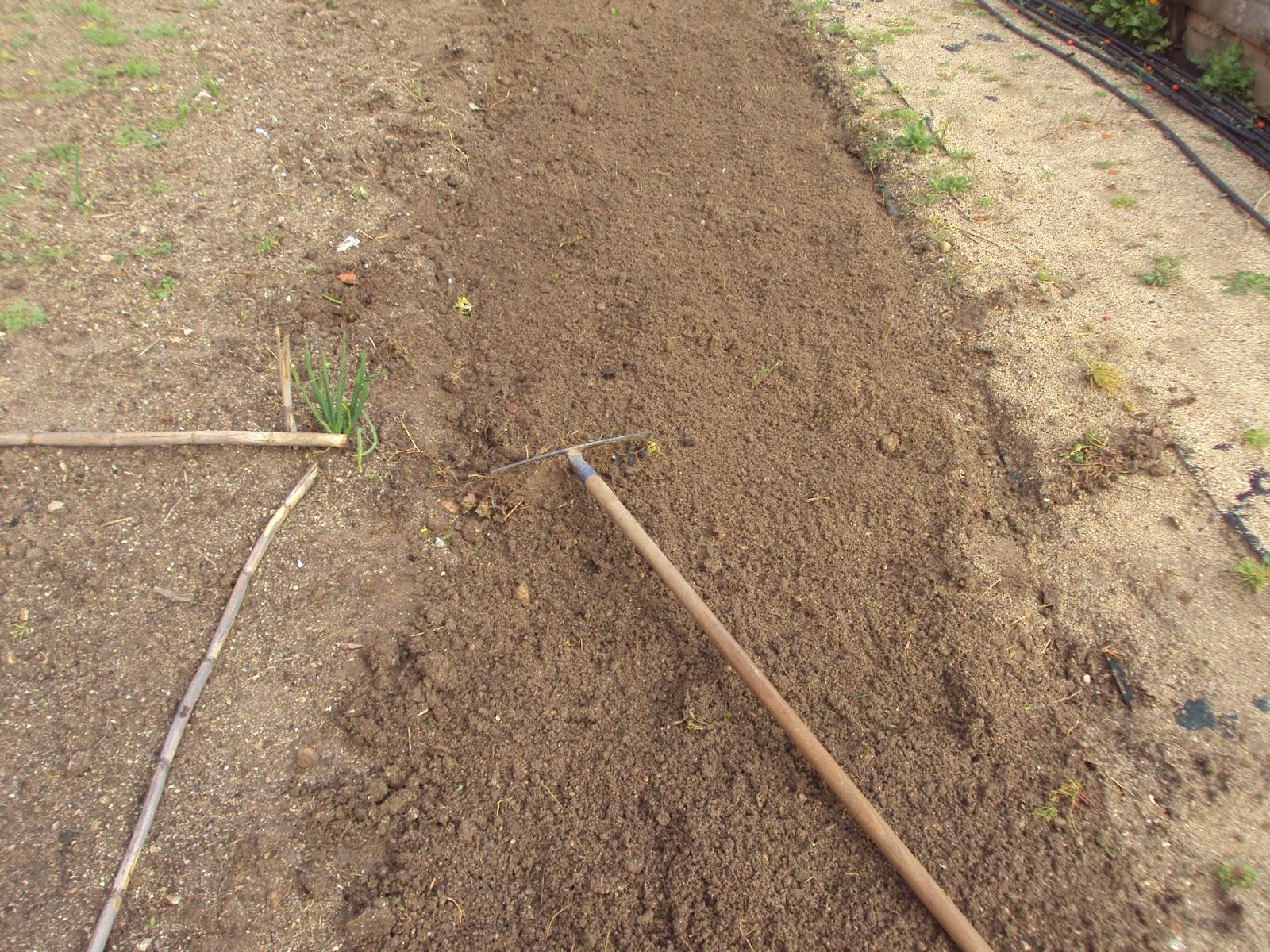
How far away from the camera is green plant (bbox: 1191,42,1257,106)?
13.3 ft

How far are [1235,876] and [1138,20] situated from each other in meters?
4.84

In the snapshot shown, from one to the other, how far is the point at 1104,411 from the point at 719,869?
219 centimetres

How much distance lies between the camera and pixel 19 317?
3.15 meters

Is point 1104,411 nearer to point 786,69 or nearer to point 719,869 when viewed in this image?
point 719,869

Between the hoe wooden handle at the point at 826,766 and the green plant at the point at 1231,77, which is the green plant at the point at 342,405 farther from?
the green plant at the point at 1231,77

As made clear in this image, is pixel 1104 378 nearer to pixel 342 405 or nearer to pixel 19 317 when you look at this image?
pixel 342 405

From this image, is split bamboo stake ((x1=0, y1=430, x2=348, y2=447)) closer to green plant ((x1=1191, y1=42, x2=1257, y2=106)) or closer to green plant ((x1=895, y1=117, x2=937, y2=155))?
green plant ((x1=895, y1=117, x2=937, y2=155))

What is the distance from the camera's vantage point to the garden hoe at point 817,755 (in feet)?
5.74

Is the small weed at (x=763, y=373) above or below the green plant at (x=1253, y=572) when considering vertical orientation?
above

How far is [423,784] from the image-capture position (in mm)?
2139

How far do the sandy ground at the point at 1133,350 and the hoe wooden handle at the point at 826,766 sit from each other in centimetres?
56

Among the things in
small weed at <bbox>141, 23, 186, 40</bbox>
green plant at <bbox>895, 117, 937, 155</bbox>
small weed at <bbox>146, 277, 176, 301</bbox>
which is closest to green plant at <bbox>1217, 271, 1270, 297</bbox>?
green plant at <bbox>895, 117, 937, 155</bbox>

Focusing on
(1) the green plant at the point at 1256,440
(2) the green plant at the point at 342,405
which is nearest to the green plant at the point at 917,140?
(1) the green plant at the point at 1256,440

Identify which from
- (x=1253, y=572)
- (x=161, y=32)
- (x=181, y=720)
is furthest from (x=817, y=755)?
(x=161, y=32)
